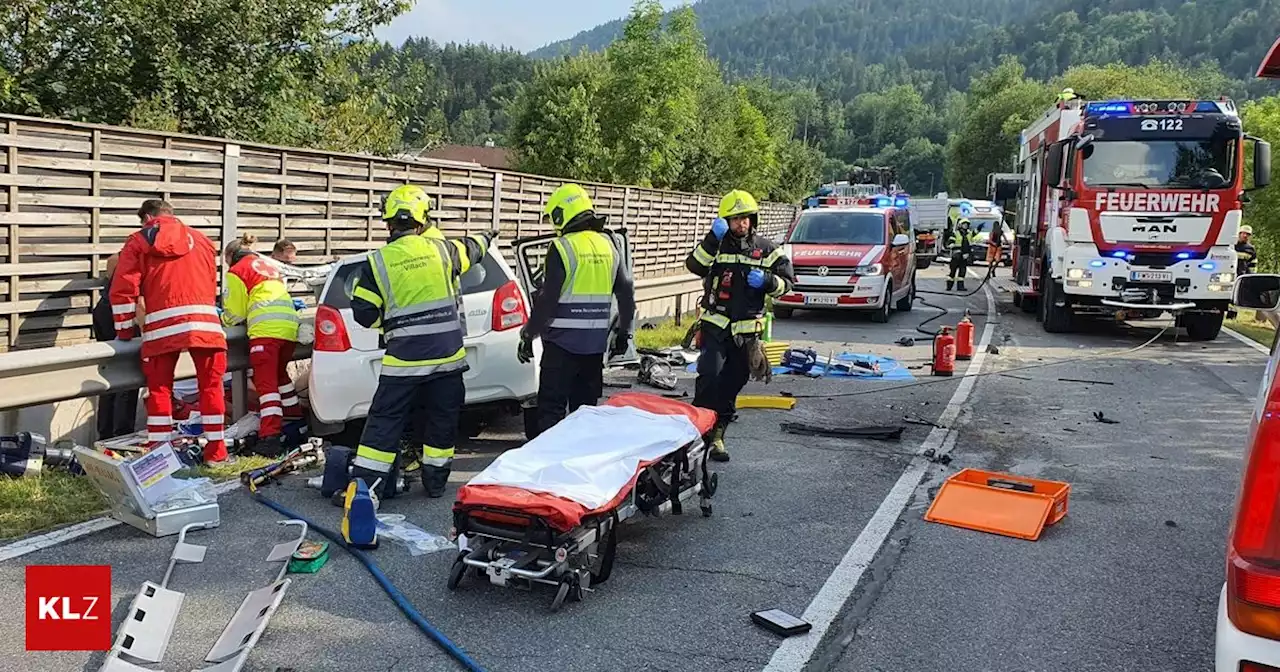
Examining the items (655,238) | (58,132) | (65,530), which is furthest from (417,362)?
(655,238)

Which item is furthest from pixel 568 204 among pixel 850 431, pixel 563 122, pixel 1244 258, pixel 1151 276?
pixel 563 122

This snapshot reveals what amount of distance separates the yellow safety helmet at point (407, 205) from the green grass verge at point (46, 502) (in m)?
1.92

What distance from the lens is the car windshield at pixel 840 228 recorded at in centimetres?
1591

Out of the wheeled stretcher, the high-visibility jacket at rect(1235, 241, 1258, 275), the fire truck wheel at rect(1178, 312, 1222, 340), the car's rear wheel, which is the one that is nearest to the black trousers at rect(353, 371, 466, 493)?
the wheeled stretcher

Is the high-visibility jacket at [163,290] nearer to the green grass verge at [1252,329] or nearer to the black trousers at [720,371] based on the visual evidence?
the black trousers at [720,371]

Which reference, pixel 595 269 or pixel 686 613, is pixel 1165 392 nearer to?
pixel 595 269

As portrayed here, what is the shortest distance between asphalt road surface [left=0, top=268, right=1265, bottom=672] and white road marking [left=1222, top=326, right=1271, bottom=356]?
6.77m

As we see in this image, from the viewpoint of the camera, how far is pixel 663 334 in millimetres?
13203

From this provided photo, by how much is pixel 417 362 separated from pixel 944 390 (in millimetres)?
5933

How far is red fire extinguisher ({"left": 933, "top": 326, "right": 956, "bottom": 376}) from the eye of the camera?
34.4 ft

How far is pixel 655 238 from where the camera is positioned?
18.3 metres

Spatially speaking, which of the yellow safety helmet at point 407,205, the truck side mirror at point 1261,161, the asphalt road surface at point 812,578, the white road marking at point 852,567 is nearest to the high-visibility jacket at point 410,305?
the yellow safety helmet at point 407,205

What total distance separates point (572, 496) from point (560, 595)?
415 mm

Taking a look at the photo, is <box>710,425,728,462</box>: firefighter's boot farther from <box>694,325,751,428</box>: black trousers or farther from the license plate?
the license plate
